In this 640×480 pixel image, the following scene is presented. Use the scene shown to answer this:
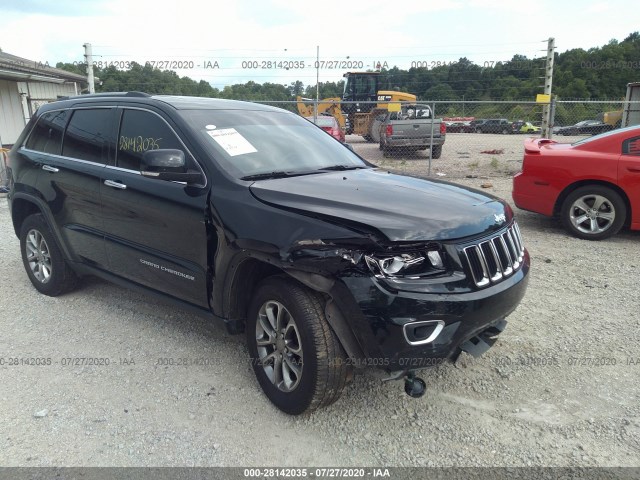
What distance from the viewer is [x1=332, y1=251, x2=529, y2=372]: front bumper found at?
2.44 meters

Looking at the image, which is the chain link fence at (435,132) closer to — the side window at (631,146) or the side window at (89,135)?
the side window at (631,146)

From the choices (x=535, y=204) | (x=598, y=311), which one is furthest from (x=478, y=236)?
(x=535, y=204)

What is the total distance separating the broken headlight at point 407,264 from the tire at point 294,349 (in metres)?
0.40

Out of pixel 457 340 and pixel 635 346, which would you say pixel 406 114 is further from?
pixel 457 340

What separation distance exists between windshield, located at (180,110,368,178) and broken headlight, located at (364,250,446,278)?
1168 mm

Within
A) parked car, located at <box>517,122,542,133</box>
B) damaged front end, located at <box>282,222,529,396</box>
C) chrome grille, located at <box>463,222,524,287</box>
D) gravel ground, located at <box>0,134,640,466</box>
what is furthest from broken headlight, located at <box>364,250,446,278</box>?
parked car, located at <box>517,122,542,133</box>

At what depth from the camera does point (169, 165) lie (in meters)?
3.11

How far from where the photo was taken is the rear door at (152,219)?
3.23 meters

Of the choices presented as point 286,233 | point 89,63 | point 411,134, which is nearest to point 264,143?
point 286,233

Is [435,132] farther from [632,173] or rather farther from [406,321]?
[406,321]

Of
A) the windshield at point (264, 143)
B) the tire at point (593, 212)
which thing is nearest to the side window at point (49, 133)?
the windshield at point (264, 143)

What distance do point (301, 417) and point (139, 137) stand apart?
234 cm

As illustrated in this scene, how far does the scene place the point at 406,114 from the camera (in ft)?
52.5

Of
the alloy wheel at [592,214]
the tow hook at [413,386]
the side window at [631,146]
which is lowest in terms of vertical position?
the tow hook at [413,386]
